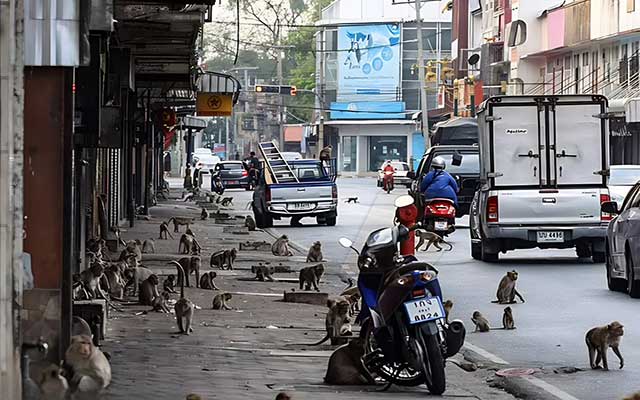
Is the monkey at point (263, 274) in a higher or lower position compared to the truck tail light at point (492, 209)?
lower

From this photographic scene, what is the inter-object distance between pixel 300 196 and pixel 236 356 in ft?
81.4

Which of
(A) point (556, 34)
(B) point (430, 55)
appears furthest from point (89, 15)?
(B) point (430, 55)

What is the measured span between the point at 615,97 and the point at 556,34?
31.7ft

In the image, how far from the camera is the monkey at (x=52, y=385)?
9305 mm

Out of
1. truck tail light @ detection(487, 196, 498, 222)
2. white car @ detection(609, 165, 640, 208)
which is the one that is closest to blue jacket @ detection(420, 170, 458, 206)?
truck tail light @ detection(487, 196, 498, 222)

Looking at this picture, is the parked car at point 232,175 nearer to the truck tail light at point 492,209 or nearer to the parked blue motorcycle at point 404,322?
the truck tail light at point 492,209

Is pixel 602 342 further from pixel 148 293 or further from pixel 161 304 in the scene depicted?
pixel 148 293

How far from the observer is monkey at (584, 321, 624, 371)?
41.8ft

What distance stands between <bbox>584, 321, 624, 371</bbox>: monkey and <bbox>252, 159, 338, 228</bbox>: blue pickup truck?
2505 cm

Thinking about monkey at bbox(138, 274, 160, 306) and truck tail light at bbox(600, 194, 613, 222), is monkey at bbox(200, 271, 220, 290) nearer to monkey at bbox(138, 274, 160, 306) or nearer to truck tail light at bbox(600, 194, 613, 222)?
monkey at bbox(138, 274, 160, 306)

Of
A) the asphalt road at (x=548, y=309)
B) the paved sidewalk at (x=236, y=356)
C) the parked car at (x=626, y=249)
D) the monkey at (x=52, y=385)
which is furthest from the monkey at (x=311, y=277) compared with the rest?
the monkey at (x=52, y=385)

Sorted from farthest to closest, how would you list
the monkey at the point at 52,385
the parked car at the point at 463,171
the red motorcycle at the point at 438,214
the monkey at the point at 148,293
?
the parked car at the point at 463,171 → the red motorcycle at the point at 438,214 → the monkey at the point at 148,293 → the monkey at the point at 52,385

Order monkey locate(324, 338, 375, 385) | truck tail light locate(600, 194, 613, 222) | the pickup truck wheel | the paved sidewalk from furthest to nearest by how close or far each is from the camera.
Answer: the pickup truck wheel → truck tail light locate(600, 194, 613, 222) → monkey locate(324, 338, 375, 385) → the paved sidewalk

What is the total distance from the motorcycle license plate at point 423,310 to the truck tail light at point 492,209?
14.0 m
